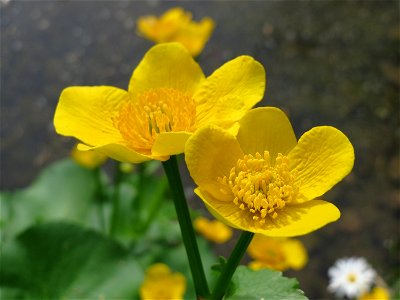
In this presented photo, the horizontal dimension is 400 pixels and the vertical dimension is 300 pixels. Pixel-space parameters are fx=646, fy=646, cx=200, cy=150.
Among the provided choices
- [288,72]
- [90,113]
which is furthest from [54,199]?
[288,72]

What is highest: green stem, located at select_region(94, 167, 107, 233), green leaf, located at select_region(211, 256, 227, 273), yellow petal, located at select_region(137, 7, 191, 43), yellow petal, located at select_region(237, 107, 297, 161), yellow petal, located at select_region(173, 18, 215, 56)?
yellow petal, located at select_region(237, 107, 297, 161)

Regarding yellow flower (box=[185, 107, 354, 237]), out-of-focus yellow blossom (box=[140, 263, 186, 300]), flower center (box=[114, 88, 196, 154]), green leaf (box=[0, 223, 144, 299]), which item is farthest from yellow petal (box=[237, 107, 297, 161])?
green leaf (box=[0, 223, 144, 299])

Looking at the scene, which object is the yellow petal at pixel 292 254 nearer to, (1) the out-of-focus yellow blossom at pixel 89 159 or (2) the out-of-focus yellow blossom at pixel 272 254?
(2) the out-of-focus yellow blossom at pixel 272 254

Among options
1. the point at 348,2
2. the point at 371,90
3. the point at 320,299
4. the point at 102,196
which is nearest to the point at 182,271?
the point at 102,196

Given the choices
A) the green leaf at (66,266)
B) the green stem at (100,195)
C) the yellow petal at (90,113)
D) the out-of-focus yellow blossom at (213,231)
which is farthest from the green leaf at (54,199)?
the yellow petal at (90,113)

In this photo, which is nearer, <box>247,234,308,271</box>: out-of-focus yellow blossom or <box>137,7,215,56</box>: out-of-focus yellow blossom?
<box>247,234,308,271</box>: out-of-focus yellow blossom

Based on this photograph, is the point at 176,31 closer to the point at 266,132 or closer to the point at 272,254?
the point at 272,254

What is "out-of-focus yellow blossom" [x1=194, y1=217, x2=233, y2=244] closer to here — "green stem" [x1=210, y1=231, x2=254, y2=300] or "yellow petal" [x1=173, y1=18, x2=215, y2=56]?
"yellow petal" [x1=173, y1=18, x2=215, y2=56]
